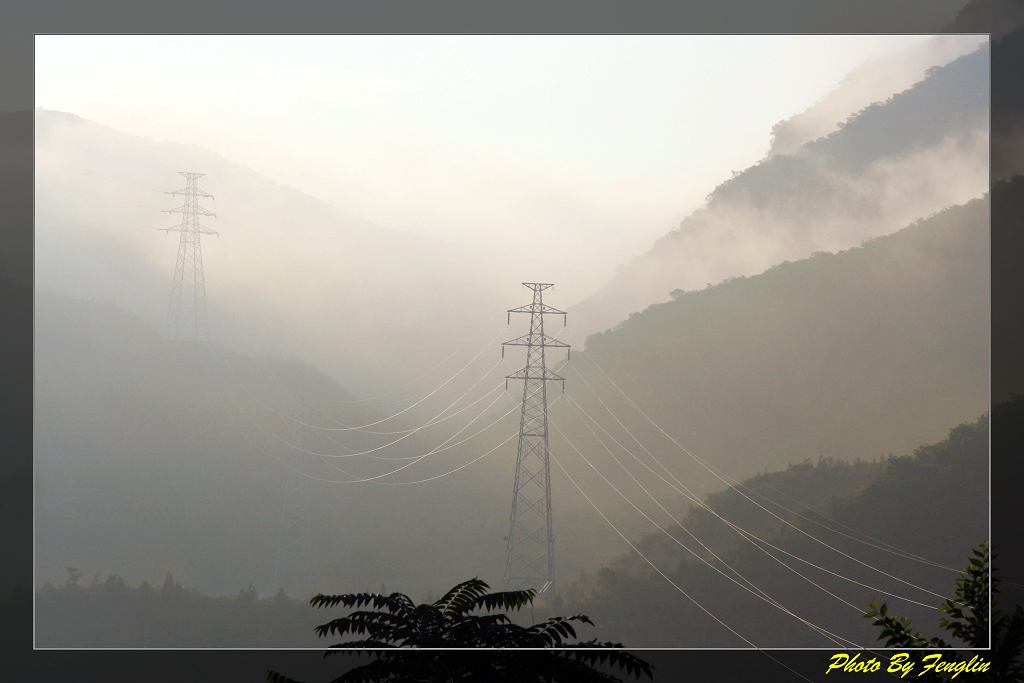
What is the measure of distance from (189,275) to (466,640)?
2.11 m

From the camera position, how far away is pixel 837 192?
144 inches

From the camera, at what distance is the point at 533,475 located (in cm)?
367

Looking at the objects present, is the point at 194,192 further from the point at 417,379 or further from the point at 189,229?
the point at 417,379

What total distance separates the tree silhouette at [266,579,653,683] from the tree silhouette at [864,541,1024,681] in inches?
48.9

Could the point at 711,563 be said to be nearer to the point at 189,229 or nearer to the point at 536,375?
the point at 536,375

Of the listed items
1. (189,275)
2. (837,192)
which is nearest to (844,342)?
(837,192)

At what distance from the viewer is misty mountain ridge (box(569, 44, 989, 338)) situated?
3648 millimetres

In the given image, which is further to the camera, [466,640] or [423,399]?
[423,399]

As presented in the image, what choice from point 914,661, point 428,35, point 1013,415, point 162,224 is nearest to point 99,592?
point 162,224

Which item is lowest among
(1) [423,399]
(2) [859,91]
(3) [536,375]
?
(1) [423,399]

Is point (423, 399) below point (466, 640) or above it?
above

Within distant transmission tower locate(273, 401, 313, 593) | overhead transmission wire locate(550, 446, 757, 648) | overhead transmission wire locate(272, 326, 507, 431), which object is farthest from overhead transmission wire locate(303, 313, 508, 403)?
overhead transmission wire locate(550, 446, 757, 648)

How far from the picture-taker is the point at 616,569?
3.64 meters

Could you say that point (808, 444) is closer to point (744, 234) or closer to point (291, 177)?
point (744, 234)
